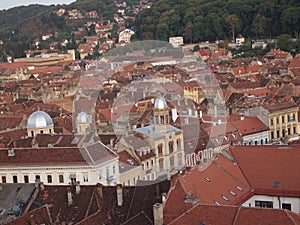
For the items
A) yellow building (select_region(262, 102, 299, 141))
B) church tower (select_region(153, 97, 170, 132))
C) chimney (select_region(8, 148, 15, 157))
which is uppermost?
church tower (select_region(153, 97, 170, 132))

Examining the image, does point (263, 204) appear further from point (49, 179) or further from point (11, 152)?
point (11, 152)

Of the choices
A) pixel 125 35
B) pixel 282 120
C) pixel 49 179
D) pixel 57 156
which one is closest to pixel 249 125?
pixel 282 120

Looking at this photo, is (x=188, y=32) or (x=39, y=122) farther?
(x=188, y=32)

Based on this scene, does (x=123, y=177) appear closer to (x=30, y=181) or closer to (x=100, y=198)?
(x=30, y=181)

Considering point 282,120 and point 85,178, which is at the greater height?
point 85,178

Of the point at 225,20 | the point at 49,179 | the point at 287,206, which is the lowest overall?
the point at 287,206

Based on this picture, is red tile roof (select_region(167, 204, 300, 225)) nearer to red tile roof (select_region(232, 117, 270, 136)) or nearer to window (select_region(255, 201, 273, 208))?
window (select_region(255, 201, 273, 208))

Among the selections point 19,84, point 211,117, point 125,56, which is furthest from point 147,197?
point 125,56

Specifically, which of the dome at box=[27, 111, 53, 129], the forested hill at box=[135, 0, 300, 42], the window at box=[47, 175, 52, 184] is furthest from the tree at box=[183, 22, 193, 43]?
the window at box=[47, 175, 52, 184]
